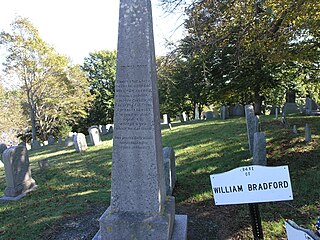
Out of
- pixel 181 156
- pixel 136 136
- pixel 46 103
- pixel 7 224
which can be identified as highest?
pixel 46 103

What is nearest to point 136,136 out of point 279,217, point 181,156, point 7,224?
point 279,217

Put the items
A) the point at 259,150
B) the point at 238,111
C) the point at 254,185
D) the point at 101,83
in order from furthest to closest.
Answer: the point at 101,83 < the point at 238,111 < the point at 259,150 < the point at 254,185

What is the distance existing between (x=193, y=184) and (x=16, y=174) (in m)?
4.93

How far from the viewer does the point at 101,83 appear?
3756 cm

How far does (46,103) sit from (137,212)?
27.2 m

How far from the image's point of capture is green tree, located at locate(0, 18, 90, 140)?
22.1 metres

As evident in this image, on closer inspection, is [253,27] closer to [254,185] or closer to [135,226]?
[254,185]

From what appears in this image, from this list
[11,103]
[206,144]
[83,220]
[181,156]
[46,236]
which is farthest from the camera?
[11,103]

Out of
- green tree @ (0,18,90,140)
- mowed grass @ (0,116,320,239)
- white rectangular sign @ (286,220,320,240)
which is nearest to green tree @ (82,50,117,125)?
green tree @ (0,18,90,140)

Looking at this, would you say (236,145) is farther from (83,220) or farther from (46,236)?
(46,236)

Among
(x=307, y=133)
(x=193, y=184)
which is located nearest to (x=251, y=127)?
(x=307, y=133)

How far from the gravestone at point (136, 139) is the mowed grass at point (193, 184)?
6.26 feet

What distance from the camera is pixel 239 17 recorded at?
7379 mm

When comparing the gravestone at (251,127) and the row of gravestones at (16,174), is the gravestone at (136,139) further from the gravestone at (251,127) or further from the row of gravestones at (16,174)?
the gravestone at (251,127)
